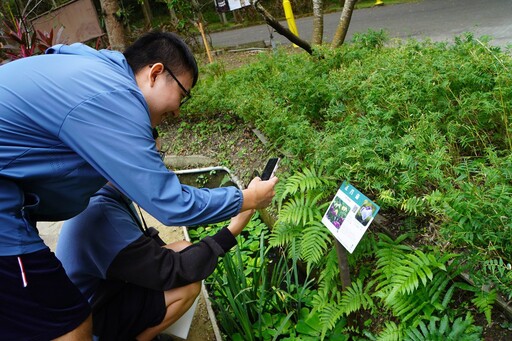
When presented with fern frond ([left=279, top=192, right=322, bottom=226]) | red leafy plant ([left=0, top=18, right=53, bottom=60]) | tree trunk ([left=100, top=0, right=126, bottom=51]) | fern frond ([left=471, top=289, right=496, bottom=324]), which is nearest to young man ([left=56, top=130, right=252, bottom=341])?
fern frond ([left=279, top=192, right=322, bottom=226])

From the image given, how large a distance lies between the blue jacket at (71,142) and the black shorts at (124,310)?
68 cm

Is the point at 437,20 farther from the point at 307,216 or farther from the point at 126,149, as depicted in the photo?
the point at 126,149

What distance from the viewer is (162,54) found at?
6.26 ft

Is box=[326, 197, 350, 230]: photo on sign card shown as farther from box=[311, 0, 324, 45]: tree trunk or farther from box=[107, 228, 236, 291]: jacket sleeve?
box=[311, 0, 324, 45]: tree trunk

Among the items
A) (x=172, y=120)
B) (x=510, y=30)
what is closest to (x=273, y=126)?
(x=172, y=120)

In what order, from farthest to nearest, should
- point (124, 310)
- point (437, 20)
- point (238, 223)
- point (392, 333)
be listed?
point (437, 20)
point (238, 223)
point (124, 310)
point (392, 333)

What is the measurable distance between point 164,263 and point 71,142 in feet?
3.07

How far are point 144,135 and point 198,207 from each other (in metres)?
0.38

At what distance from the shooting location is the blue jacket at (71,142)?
1.53 metres

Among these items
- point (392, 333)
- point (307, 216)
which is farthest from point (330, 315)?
point (307, 216)

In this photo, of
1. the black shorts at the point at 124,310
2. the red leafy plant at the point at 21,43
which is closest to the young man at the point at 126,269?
the black shorts at the point at 124,310

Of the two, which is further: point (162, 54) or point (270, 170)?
point (270, 170)

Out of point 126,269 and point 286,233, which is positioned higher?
point 126,269

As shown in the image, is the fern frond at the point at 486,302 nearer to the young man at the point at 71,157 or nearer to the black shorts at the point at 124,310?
the young man at the point at 71,157
